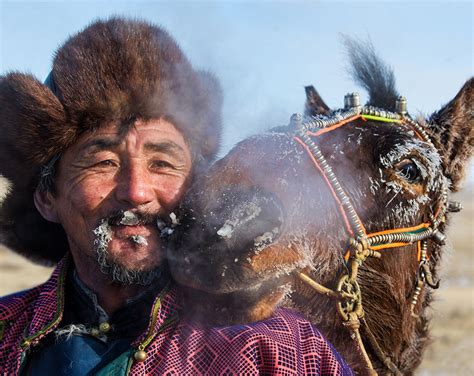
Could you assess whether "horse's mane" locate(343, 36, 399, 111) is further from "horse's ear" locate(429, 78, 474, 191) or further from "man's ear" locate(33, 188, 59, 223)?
"man's ear" locate(33, 188, 59, 223)

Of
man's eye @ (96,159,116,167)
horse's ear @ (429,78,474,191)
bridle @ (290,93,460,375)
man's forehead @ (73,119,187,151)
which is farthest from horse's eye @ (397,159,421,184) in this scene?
man's eye @ (96,159,116,167)

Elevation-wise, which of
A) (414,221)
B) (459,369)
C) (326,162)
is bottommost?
(459,369)

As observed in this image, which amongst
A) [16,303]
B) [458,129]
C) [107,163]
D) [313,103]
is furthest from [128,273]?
[458,129]

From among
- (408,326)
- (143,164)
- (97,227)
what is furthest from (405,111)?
(97,227)

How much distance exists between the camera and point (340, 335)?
258cm

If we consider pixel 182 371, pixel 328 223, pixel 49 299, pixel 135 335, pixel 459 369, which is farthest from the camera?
pixel 459 369

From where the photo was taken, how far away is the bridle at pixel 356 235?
2.42 meters

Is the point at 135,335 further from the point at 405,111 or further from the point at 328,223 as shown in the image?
the point at 405,111

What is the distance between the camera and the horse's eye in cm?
252

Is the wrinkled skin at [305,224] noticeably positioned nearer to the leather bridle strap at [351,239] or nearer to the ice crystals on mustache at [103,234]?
the leather bridle strap at [351,239]

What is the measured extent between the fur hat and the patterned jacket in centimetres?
78

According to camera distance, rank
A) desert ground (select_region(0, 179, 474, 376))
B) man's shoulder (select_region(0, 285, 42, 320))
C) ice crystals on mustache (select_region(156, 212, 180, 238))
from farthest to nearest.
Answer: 1. desert ground (select_region(0, 179, 474, 376))
2. man's shoulder (select_region(0, 285, 42, 320))
3. ice crystals on mustache (select_region(156, 212, 180, 238))

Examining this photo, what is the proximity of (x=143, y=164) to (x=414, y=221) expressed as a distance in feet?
3.75

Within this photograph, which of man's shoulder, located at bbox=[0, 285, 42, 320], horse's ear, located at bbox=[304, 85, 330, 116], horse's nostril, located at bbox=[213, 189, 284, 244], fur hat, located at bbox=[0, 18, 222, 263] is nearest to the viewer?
horse's nostril, located at bbox=[213, 189, 284, 244]
